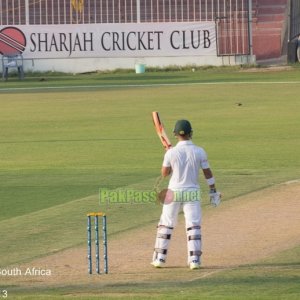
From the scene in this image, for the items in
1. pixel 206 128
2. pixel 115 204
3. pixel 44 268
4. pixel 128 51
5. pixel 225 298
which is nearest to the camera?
pixel 225 298

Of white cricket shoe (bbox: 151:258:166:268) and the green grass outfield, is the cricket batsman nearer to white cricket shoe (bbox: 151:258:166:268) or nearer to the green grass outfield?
white cricket shoe (bbox: 151:258:166:268)

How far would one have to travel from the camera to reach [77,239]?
49.8 ft

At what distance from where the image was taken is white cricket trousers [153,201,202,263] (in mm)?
12977

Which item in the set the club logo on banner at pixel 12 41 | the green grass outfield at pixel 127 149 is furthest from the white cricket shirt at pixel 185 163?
the club logo on banner at pixel 12 41

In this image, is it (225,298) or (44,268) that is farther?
(44,268)

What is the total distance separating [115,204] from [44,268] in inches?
208

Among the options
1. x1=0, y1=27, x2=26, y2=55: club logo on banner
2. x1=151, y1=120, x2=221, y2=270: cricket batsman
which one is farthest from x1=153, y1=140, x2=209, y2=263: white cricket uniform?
x1=0, y1=27, x2=26, y2=55: club logo on banner

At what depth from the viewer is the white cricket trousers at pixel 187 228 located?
12977 millimetres

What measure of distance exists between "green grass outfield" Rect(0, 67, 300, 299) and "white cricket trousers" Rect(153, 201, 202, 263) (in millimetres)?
441

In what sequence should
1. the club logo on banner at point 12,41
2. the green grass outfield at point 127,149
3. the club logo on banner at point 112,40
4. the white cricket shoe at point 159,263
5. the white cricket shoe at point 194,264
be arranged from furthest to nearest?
the club logo on banner at point 12,41 < the club logo on banner at point 112,40 < the green grass outfield at point 127,149 < the white cricket shoe at point 159,263 < the white cricket shoe at point 194,264

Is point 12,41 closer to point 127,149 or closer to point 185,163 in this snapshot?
point 127,149

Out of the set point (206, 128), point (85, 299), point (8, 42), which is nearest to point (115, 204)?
point (85, 299)

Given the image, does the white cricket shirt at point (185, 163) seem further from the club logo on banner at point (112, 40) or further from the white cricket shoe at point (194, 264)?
the club logo on banner at point (112, 40)

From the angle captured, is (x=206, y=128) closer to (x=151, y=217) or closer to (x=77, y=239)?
(x=151, y=217)
